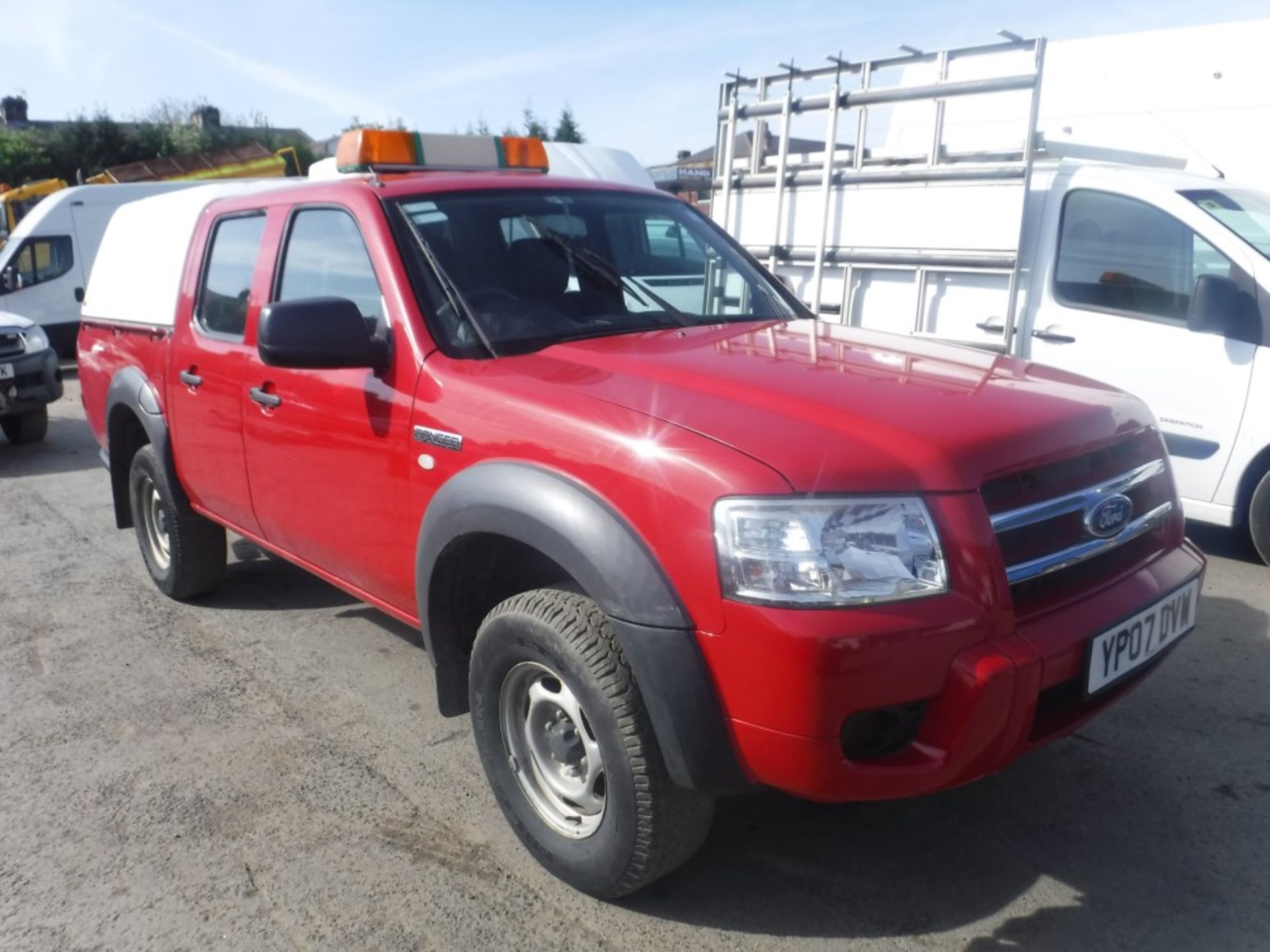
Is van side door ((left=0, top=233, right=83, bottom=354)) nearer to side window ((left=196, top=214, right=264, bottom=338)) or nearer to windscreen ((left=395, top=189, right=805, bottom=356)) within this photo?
side window ((left=196, top=214, right=264, bottom=338))

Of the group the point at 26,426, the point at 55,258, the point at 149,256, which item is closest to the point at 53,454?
the point at 26,426

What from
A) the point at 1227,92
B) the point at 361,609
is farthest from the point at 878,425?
the point at 1227,92

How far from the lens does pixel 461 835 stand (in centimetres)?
302

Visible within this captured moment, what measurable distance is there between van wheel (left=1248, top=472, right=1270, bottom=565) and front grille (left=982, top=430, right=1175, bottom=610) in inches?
99.3

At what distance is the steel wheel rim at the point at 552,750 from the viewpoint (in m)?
2.63

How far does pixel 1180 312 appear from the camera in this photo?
5.22 meters

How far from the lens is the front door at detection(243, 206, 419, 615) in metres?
3.10

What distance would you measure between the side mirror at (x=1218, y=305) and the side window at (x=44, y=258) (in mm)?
13950

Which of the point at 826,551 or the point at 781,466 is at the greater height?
the point at 781,466

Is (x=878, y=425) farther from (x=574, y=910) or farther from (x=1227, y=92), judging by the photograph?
(x=1227, y=92)

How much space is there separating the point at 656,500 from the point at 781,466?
277 mm

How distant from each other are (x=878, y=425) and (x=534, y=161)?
94.2 inches

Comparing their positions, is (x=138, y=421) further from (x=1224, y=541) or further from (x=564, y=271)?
(x=1224, y=541)

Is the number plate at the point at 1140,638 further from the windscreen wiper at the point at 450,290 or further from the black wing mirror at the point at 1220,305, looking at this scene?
the black wing mirror at the point at 1220,305
